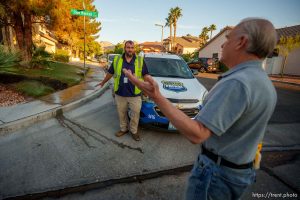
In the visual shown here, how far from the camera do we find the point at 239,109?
1.18m

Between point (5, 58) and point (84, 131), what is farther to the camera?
point (5, 58)

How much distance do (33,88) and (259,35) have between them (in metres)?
8.35

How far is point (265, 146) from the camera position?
466 cm

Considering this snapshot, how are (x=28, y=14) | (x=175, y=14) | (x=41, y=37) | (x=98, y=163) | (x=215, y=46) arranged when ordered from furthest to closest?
(x=175, y=14), (x=215, y=46), (x=41, y=37), (x=28, y=14), (x=98, y=163)

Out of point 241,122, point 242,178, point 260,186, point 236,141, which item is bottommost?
point 260,186

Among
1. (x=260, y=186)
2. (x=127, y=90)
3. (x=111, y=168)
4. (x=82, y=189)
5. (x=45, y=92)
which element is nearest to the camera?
(x=82, y=189)

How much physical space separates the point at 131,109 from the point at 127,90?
0.45m

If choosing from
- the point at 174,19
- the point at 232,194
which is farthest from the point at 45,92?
the point at 174,19

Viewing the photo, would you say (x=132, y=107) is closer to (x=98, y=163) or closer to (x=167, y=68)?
(x=98, y=163)

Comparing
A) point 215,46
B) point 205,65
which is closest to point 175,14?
point 215,46

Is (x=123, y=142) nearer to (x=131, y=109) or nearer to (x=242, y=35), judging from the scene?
(x=131, y=109)

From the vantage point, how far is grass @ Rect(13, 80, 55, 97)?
298 inches

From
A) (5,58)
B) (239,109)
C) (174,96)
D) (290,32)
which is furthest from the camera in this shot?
(290,32)

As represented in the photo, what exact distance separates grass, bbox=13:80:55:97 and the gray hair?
7.63 meters
